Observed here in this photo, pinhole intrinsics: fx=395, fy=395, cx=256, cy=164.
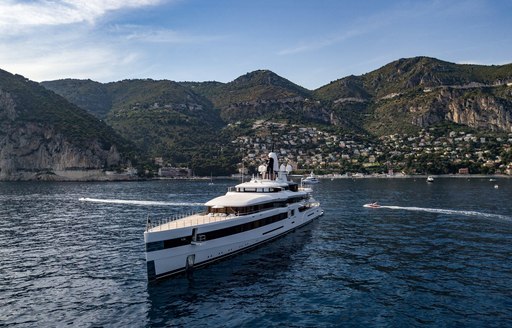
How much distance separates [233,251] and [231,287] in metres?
8.76

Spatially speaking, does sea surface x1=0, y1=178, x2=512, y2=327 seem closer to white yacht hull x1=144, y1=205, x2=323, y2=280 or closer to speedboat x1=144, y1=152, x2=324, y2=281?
white yacht hull x1=144, y1=205, x2=323, y2=280

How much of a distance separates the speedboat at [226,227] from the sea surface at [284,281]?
4.43 feet

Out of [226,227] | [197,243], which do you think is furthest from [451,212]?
[197,243]

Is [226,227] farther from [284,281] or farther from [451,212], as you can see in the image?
[451,212]

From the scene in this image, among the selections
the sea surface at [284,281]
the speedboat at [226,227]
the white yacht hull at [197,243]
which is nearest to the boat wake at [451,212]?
the sea surface at [284,281]

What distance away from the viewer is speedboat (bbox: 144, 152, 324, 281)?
111 ft

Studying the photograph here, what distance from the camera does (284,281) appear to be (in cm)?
3459

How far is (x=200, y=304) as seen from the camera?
29.1 m

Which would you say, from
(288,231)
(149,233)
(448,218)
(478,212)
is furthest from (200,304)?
(478,212)

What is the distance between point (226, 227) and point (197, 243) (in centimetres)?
462

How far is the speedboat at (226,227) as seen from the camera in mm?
33875

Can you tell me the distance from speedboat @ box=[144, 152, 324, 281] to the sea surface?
4.43 ft

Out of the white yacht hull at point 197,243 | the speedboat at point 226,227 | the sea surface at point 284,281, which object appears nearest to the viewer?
the sea surface at point 284,281

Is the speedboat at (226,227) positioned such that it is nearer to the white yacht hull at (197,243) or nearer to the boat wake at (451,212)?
the white yacht hull at (197,243)
